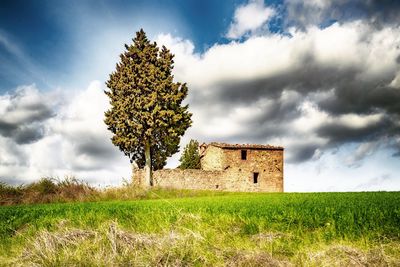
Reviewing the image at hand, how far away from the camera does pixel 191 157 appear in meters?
53.1

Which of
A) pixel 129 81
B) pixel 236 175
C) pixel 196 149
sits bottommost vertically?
pixel 236 175

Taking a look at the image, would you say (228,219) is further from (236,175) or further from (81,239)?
(236,175)

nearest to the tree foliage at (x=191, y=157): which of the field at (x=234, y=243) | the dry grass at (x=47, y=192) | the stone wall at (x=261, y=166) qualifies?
the stone wall at (x=261, y=166)

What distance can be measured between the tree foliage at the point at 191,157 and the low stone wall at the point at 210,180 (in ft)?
29.0

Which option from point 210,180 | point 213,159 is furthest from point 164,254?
point 213,159

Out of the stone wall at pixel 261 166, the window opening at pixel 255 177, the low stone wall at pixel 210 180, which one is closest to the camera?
the low stone wall at pixel 210 180

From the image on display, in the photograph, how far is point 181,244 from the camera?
441cm

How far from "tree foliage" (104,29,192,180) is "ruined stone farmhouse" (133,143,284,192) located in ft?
28.2

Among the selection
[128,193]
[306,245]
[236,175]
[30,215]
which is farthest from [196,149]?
[306,245]

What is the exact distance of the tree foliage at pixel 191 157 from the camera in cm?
5266

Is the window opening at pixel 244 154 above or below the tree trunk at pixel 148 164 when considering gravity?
above

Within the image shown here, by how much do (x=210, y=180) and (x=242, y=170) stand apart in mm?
4658

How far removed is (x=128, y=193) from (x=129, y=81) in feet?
49.0

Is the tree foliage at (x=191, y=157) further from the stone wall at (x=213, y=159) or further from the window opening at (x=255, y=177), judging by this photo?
the window opening at (x=255, y=177)
